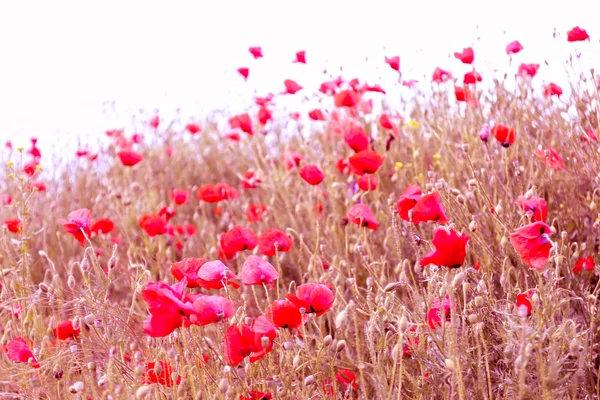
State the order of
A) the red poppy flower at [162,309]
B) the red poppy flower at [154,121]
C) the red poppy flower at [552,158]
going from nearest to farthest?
the red poppy flower at [162,309]
the red poppy flower at [552,158]
the red poppy flower at [154,121]

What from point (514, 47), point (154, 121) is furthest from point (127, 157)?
point (154, 121)

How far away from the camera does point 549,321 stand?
64.1 inches

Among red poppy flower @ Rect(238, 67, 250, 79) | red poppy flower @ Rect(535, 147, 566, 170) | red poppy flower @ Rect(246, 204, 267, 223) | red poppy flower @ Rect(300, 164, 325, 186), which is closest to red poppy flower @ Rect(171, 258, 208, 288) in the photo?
Answer: red poppy flower @ Rect(300, 164, 325, 186)

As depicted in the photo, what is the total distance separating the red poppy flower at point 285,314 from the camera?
162 centimetres

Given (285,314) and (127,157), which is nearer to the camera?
(285,314)

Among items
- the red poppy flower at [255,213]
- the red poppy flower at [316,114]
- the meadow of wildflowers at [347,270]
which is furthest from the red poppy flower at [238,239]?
the red poppy flower at [316,114]

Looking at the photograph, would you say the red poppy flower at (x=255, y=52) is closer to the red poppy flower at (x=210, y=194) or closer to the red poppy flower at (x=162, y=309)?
the red poppy flower at (x=210, y=194)

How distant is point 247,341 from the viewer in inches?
63.5

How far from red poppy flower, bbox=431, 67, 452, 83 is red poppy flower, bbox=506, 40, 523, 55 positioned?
43cm

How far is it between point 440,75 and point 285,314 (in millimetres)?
2332

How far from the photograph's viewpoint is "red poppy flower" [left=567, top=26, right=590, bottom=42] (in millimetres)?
2934

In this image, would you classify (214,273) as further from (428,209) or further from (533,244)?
(533,244)

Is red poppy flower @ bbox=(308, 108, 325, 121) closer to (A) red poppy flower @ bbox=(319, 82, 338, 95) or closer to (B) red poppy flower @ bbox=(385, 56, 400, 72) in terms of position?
(A) red poppy flower @ bbox=(319, 82, 338, 95)

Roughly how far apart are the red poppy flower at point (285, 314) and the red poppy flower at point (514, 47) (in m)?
2.14
